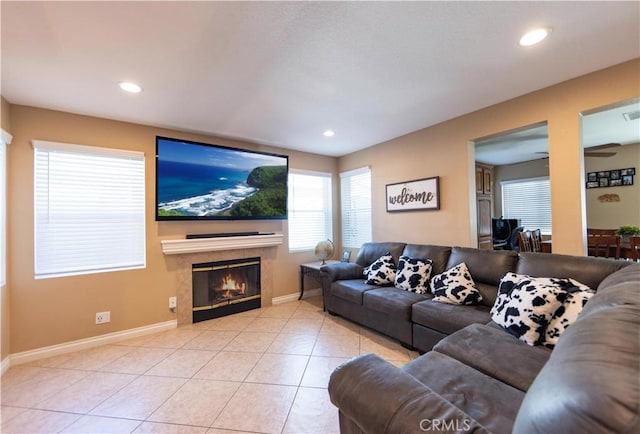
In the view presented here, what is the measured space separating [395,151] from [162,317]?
12.4 ft

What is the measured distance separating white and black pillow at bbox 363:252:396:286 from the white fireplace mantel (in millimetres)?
1476

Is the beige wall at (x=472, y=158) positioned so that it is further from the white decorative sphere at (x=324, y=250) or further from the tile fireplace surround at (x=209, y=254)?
the tile fireplace surround at (x=209, y=254)

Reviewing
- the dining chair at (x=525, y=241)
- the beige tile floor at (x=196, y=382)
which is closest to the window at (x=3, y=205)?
the beige tile floor at (x=196, y=382)

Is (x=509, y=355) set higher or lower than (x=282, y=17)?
lower

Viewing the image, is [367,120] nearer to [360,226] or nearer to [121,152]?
[360,226]

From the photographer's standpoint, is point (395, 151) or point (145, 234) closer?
point (145, 234)

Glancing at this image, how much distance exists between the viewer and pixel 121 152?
9.73ft

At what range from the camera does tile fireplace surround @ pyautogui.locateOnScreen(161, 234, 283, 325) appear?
10.7ft

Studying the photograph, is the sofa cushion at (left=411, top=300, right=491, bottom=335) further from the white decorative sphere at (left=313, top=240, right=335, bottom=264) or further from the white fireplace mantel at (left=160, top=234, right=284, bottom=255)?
the white fireplace mantel at (left=160, top=234, right=284, bottom=255)

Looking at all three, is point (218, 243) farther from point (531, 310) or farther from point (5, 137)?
point (531, 310)

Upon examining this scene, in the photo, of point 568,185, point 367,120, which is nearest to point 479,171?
point 568,185

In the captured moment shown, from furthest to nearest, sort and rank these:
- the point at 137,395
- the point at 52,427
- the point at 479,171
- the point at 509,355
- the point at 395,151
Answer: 1. the point at 479,171
2. the point at 395,151
3. the point at 137,395
4. the point at 52,427
5. the point at 509,355

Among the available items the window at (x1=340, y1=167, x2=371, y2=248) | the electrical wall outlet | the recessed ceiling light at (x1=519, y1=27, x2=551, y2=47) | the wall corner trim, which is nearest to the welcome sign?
the window at (x1=340, y1=167, x2=371, y2=248)

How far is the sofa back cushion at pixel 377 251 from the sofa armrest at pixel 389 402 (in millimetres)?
2471
